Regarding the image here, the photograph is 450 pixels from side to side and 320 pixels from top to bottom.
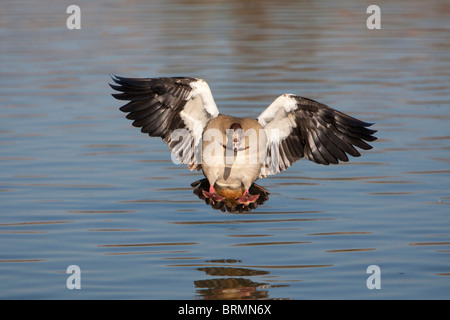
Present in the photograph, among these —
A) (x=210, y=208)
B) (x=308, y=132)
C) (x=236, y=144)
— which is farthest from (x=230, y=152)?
(x=210, y=208)

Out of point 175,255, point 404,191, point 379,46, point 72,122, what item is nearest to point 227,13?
point 379,46

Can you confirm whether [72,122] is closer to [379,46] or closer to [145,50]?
[145,50]

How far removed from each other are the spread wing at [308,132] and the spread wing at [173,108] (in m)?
0.73

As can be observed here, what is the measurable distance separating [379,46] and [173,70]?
264 inches

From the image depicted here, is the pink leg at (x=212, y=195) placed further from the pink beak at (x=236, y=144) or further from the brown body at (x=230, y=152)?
the pink beak at (x=236, y=144)

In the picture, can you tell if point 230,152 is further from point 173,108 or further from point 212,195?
point 173,108

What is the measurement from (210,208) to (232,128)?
1.76m

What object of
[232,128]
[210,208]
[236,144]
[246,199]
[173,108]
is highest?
[173,108]

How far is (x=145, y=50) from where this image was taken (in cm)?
2288

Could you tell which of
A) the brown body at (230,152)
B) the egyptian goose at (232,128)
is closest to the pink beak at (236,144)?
the egyptian goose at (232,128)

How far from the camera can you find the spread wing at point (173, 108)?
9852 millimetres

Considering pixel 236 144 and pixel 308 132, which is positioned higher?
pixel 308 132

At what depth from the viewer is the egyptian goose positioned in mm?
9852

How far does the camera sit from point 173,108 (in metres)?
10.1
